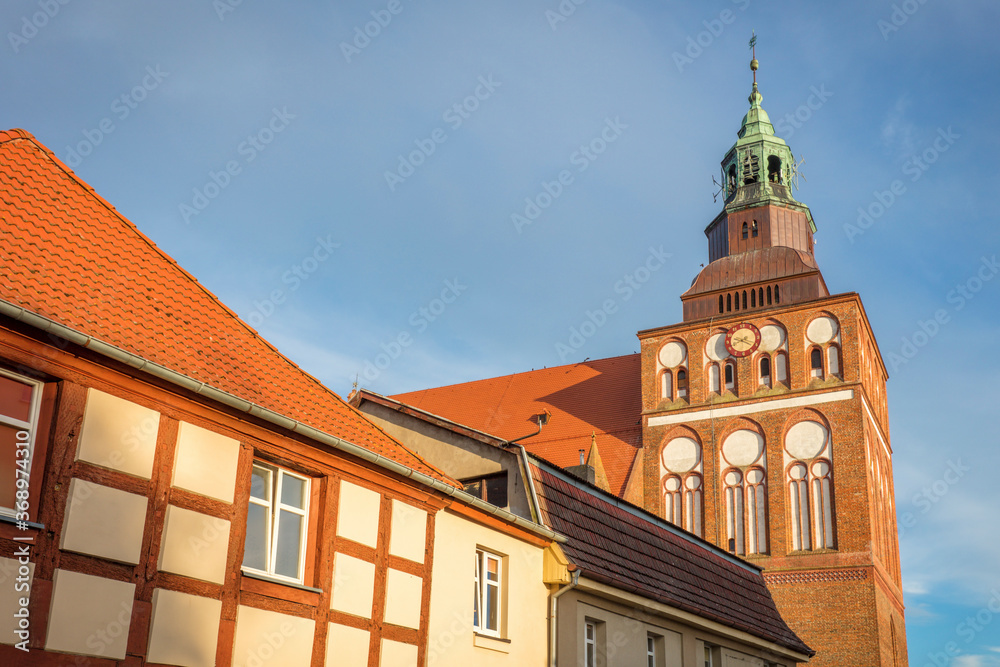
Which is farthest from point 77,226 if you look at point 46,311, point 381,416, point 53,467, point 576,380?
point 576,380

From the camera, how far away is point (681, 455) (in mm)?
33719

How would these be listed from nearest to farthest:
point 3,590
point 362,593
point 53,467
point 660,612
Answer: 1. point 3,590
2. point 53,467
3. point 362,593
4. point 660,612

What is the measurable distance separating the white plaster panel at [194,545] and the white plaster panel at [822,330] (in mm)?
26527

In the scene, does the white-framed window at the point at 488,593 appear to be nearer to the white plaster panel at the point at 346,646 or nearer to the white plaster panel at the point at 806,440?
the white plaster panel at the point at 346,646

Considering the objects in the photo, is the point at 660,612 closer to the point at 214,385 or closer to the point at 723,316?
the point at 214,385

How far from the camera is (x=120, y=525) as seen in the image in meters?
8.29

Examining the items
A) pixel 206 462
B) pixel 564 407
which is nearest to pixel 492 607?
pixel 206 462

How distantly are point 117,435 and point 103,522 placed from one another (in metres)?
0.73

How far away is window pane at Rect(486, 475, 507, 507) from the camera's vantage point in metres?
14.6

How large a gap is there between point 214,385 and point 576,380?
3075cm

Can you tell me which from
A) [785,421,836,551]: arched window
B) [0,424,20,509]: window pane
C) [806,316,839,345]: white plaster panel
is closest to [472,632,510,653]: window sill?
[0,424,20,509]: window pane

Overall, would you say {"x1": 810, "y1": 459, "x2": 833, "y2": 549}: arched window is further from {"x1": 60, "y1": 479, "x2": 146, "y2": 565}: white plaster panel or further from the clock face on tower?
{"x1": 60, "y1": 479, "x2": 146, "y2": 565}: white plaster panel

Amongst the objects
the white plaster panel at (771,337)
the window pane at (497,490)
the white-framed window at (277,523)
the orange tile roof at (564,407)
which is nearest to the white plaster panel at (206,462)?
the white-framed window at (277,523)

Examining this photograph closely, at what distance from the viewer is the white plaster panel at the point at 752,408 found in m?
31.7
